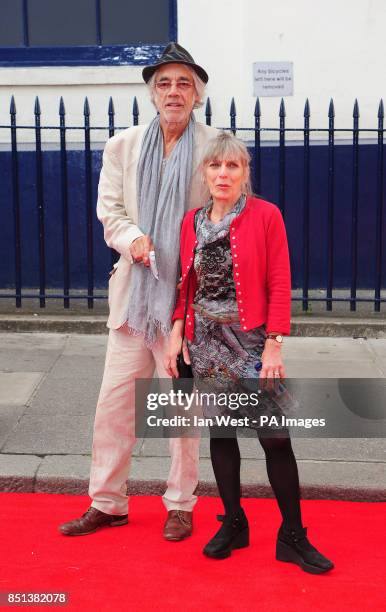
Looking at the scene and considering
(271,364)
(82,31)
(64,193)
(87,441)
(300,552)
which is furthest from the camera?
(82,31)

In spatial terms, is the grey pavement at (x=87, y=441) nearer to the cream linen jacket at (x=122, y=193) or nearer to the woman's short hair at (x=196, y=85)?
the cream linen jacket at (x=122, y=193)

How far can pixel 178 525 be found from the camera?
473cm

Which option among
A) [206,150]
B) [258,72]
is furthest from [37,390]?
[258,72]

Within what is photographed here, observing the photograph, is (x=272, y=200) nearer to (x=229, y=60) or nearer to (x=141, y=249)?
(x=229, y=60)

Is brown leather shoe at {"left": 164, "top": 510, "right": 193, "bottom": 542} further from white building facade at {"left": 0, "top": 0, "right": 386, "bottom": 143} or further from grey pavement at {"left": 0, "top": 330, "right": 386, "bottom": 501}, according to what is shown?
white building facade at {"left": 0, "top": 0, "right": 386, "bottom": 143}

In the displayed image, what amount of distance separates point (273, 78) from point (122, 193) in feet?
15.6

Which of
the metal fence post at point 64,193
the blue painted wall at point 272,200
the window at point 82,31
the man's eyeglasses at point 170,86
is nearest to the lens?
the man's eyeglasses at point 170,86

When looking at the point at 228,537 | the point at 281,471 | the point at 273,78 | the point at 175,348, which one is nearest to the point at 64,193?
the point at 273,78

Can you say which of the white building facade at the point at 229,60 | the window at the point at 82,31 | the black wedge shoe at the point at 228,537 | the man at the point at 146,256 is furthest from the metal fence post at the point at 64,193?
the black wedge shoe at the point at 228,537

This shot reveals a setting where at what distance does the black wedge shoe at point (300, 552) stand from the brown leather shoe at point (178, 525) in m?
0.49

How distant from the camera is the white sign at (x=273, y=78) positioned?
911 cm

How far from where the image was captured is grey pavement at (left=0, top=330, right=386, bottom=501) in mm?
5387

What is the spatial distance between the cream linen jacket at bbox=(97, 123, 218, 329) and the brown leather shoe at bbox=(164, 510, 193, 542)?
89 cm

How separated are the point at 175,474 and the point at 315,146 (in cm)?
525
